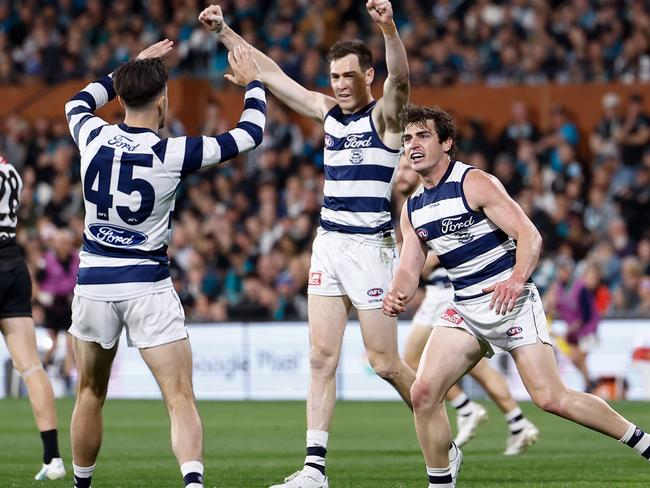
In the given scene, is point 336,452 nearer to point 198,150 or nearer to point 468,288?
point 468,288

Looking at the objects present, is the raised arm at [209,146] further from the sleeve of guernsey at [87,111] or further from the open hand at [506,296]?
the open hand at [506,296]

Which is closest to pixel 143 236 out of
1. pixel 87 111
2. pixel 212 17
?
pixel 87 111

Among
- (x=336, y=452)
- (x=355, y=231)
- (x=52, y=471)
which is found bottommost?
(x=336, y=452)

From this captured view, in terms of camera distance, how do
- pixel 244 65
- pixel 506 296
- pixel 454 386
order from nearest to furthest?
pixel 506 296 → pixel 244 65 → pixel 454 386

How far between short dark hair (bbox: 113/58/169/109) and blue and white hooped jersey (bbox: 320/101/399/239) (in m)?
2.19

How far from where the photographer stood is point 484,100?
2434cm

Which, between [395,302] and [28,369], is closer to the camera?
[395,302]

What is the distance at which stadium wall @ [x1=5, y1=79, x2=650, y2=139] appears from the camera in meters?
23.7

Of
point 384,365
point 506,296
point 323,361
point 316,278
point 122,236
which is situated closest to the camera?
point 122,236

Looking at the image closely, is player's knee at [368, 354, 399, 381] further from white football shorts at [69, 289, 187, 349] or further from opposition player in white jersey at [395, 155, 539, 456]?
opposition player in white jersey at [395, 155, 539, 456]

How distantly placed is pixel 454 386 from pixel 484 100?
12.8 m

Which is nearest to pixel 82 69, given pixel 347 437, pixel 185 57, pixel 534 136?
pixel 185 57

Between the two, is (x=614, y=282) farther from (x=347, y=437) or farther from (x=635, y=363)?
(x=347, y=437)

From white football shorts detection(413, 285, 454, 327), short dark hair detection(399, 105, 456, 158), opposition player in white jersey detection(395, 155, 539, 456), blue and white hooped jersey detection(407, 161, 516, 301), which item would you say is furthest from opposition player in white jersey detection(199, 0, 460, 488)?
white football shorts detection(413, 285, 454, 327)
